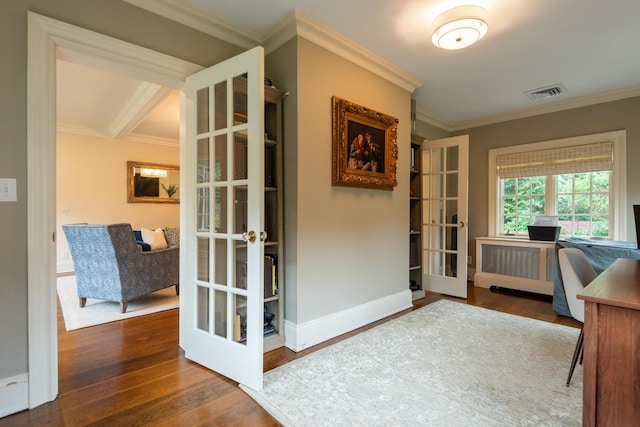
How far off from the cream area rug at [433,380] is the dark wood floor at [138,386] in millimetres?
155

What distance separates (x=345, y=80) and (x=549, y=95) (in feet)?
9.14

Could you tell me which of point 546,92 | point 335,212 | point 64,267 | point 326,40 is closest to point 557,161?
point 546,92

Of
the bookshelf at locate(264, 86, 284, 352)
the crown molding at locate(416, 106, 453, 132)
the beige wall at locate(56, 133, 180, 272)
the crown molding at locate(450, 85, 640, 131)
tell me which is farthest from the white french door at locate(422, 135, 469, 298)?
the beige wall at locate(56, 133, 180, 272)

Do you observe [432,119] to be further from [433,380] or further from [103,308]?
[103,308]

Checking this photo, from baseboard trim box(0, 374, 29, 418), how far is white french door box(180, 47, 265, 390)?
830 millimetres

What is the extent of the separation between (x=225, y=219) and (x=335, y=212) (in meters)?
0.95

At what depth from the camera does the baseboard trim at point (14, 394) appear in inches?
61.3

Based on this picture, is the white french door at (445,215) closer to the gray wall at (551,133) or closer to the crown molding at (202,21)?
the gray wall at (551,133)

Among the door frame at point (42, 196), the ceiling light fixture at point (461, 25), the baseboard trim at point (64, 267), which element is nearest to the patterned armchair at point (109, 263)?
the door frame at point (42, 196)

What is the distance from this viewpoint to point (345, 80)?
2.65m

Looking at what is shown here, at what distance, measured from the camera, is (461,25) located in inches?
83.0

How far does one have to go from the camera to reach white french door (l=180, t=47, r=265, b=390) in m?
1.81

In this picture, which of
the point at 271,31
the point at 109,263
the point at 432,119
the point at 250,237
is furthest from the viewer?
the point at 432,119

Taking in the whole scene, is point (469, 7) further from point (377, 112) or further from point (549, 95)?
point (549, 95)
